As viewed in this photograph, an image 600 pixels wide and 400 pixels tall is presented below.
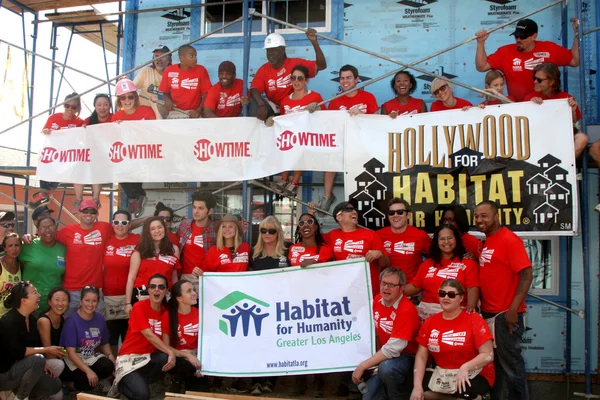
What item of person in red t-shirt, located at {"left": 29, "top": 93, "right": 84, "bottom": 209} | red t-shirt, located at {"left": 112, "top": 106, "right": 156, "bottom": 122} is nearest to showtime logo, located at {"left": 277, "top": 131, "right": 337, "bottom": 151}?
red t-shirt, located at {"left": 112, "top": 106, "right": 156, "bottom": 122}

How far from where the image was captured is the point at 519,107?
5.62 m

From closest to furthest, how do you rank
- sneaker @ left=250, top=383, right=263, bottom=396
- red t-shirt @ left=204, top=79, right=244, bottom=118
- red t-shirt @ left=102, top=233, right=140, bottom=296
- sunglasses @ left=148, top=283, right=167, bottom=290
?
sunglasses @ left=148, top=283, right=167, bottom=290 < sneaker @ left=250, top=383, right=263, bottom=396 < red t-shirt @ left=102, top=233, right=140, bottom=296 < red t-shirt @ left=204, top=79, right=244, bottom=118

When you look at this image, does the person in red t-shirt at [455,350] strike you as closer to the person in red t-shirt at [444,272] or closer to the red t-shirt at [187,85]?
the person in red t-shirt at [444,272]

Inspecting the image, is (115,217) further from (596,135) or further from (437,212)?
(596,135)

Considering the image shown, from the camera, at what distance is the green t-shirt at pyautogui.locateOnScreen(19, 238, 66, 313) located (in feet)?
19.3

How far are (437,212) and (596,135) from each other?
257cm

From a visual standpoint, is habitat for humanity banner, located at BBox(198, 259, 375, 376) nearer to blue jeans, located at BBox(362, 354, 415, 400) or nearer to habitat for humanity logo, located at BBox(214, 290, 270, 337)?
habitat for humanity logo, located at BBox(214, 290, 270, 337)

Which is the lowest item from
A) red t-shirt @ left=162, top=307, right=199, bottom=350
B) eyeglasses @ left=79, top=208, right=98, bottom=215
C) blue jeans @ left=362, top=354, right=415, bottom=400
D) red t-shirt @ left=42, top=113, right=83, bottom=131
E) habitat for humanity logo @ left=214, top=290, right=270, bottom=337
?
blue jeans @ left=362, top=354, right=415, bottom=400

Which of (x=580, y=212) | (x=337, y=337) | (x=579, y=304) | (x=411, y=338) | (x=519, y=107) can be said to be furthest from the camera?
(x=579, y=304)

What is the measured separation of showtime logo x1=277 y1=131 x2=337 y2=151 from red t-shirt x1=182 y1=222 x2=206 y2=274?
1.32 metres

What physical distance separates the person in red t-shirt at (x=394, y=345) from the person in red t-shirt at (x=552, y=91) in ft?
7.57

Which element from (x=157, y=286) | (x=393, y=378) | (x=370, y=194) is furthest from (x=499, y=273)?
(x=157, y=286)

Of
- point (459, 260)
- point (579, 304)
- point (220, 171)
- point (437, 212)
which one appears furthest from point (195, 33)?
point (579, 304)

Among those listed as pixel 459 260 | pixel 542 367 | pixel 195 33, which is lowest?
pixel 542 367
